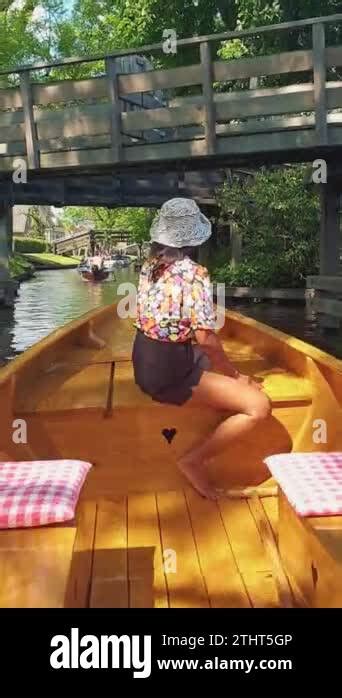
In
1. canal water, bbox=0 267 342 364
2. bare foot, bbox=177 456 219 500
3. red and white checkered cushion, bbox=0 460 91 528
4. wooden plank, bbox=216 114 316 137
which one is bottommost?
canal water, bbox=0 267 342 364

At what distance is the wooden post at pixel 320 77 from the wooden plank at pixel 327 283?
12.6 ft

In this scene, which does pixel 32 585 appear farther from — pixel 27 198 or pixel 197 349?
pixel 27 198

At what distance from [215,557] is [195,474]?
2.04 ft

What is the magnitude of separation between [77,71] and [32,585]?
3001cm

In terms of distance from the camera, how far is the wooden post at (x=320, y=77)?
31.2ft

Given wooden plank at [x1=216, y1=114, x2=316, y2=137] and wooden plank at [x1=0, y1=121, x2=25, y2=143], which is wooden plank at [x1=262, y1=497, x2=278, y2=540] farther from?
wooden plank at [x1=0, y1=121, x2=25, y2=143]

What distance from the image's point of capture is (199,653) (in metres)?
1.89

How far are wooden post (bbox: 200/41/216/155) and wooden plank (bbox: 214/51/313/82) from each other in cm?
14

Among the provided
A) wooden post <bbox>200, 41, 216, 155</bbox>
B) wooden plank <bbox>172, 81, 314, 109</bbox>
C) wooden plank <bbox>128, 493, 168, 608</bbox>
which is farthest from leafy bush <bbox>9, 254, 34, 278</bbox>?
Answer: wooden plank <bbox>128, 493, 168, 608</bbox>

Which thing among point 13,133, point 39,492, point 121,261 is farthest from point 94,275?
point 39,492

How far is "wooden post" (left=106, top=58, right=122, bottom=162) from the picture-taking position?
1042 cm

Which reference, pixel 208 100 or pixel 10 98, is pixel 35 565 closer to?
pixel 208 100

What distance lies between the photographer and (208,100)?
10.1 meters

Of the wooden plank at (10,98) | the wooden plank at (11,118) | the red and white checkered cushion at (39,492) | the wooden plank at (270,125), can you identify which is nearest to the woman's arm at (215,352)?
the red and white checkered cushion at (39,492)
